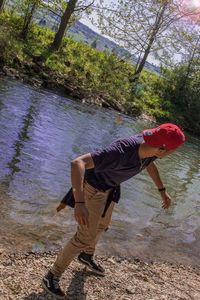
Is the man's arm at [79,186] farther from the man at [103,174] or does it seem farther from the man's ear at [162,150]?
the man's ear at [162,150]

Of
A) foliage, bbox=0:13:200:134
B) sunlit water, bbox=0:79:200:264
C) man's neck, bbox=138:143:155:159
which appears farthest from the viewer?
foliage, bbox=0:13:200:134

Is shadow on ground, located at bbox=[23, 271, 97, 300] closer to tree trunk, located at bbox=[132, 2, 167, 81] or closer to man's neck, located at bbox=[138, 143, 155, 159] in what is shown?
man's neck, located at bbox=[138, 143, 155, 159]

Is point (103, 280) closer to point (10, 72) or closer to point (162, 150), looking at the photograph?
point (162, 150)

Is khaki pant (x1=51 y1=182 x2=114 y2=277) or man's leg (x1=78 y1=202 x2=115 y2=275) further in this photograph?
man's leg (x1=78 y1=202 x2=115 y2=275)

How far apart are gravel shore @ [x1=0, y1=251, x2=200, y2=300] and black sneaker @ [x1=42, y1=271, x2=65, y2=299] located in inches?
2.6

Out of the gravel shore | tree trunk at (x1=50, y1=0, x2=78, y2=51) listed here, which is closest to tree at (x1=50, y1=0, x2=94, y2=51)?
tree trunk at (x1=50, y1=0, x2=78, y2=51)

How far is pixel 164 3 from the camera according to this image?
34062 millimetres

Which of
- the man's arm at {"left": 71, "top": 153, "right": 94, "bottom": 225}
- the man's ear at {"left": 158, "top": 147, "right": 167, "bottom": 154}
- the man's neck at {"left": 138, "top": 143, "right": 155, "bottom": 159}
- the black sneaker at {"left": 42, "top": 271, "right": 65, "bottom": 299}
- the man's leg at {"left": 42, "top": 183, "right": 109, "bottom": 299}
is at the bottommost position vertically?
the black sneaker at {"left": 42, "top": 271, "right": 65, "bottom": 299}

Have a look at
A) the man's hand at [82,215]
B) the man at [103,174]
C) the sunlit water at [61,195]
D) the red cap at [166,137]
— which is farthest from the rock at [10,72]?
the man's hand at [82,215]

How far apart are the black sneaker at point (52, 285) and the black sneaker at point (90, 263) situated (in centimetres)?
73

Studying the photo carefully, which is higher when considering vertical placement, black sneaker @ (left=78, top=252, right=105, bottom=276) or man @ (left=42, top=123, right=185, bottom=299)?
man @ (left=42, top=123, right=185, bottom=299)

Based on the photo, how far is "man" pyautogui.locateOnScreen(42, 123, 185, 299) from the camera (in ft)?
13.7

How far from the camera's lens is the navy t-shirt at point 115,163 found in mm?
4336

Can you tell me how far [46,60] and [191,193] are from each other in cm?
1649
